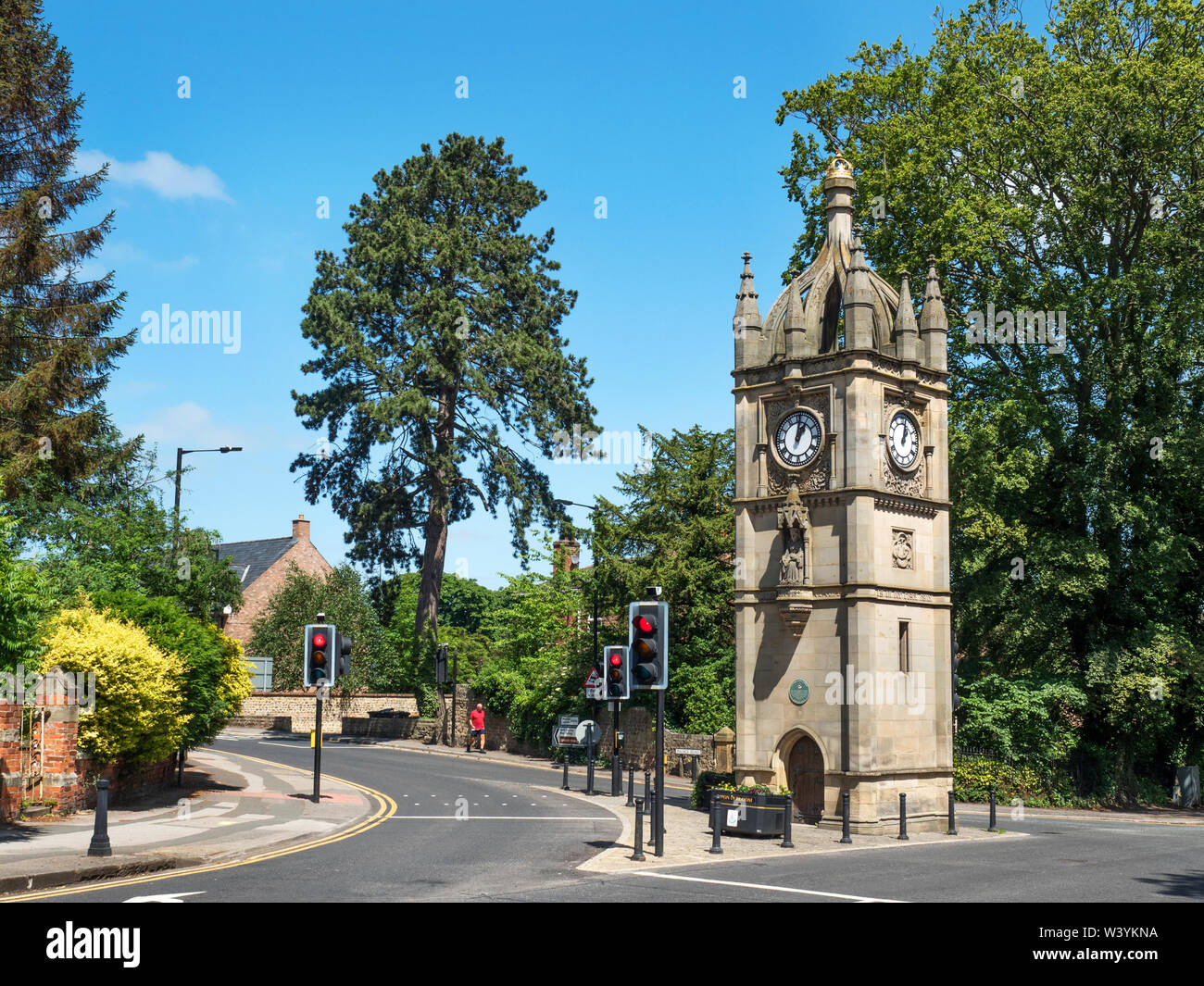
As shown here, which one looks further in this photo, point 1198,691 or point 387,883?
point 1198,691

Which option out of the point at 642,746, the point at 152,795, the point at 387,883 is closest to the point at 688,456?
the point at 642,746

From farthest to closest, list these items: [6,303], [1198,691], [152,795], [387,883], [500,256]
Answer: [500,256] → [1198,691] → [6,303] → [152,795] → [387,883]

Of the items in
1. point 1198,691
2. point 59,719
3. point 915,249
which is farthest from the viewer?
point 915,249

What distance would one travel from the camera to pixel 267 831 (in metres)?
21.0

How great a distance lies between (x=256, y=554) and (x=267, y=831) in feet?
207

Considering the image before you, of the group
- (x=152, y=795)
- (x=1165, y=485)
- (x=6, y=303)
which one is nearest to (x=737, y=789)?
(x=152, y=795)

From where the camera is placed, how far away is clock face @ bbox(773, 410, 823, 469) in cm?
2680

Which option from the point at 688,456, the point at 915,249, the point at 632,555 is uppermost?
the point at 915,249

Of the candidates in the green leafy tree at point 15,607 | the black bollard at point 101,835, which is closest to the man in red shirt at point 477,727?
the green leafy tree at point 15,607

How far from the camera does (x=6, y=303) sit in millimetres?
32094

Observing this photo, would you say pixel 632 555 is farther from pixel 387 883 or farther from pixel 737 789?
pixel 387 883

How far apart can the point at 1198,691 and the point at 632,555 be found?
18769 millimetres

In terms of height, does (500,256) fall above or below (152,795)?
above

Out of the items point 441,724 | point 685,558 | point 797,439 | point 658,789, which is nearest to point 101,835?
point 658,789
